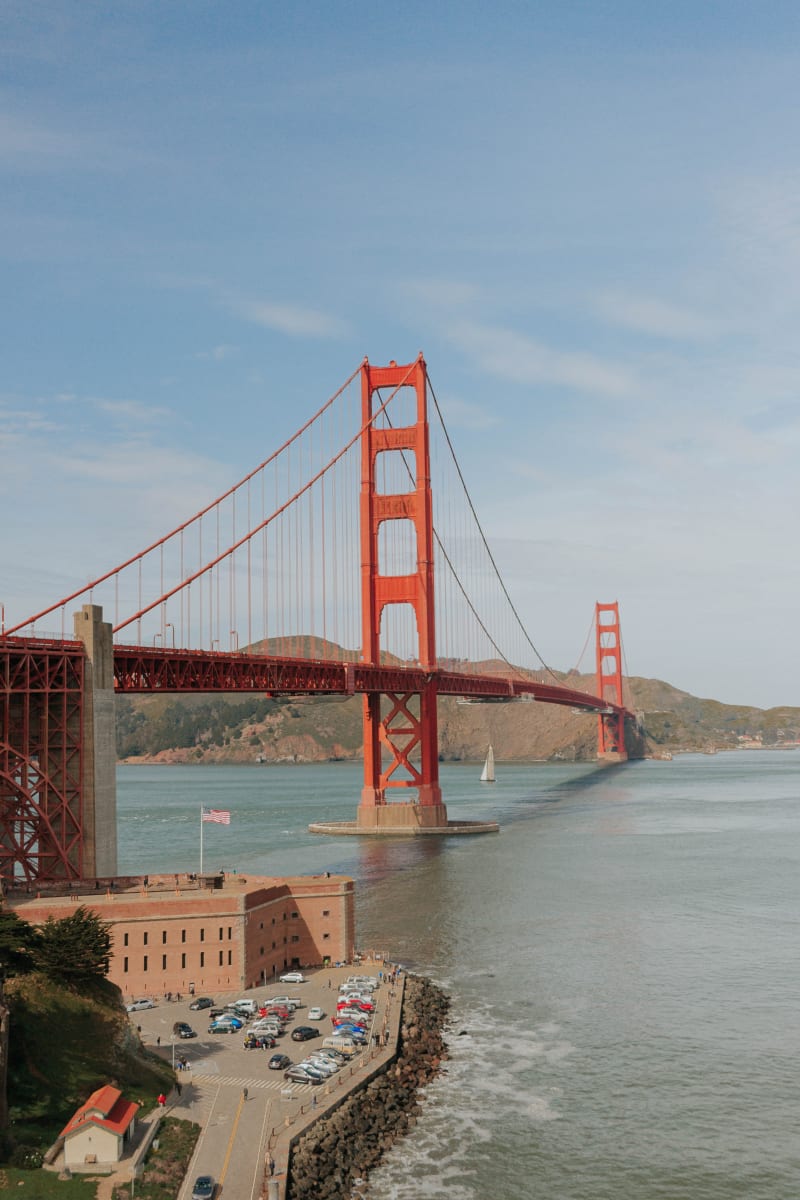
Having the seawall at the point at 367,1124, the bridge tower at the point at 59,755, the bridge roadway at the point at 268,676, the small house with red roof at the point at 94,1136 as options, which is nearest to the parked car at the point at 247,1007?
the seawall at the point at 367,1124

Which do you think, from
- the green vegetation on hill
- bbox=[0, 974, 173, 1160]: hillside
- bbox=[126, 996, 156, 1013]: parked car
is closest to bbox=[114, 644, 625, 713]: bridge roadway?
bbox=[126, 996, 156, 1013]: parked car

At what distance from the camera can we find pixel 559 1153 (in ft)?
93.7

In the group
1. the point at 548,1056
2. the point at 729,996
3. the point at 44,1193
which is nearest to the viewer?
the point at 44,1193

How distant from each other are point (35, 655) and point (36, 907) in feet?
29.3

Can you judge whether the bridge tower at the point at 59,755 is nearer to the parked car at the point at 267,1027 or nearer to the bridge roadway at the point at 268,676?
the bridge roadway at the point at 268,676

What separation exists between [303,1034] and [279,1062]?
2.33 metres

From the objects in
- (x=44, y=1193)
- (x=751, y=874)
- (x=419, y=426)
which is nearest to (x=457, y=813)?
(x=419, y=426)

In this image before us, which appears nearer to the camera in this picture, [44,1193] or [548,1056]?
[44,1193]

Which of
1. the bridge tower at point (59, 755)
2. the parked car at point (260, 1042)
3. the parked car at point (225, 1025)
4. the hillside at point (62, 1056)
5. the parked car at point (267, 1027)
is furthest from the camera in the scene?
the bridge tower at point (59, 755)

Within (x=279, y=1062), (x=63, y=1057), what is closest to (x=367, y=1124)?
(x=279, y=1062)

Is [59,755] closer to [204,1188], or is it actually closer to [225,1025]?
[225,1025]

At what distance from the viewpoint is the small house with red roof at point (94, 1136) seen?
2536cm

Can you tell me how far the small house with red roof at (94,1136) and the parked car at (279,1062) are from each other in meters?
6.19

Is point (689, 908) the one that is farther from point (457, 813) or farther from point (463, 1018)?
point (457, 813)
